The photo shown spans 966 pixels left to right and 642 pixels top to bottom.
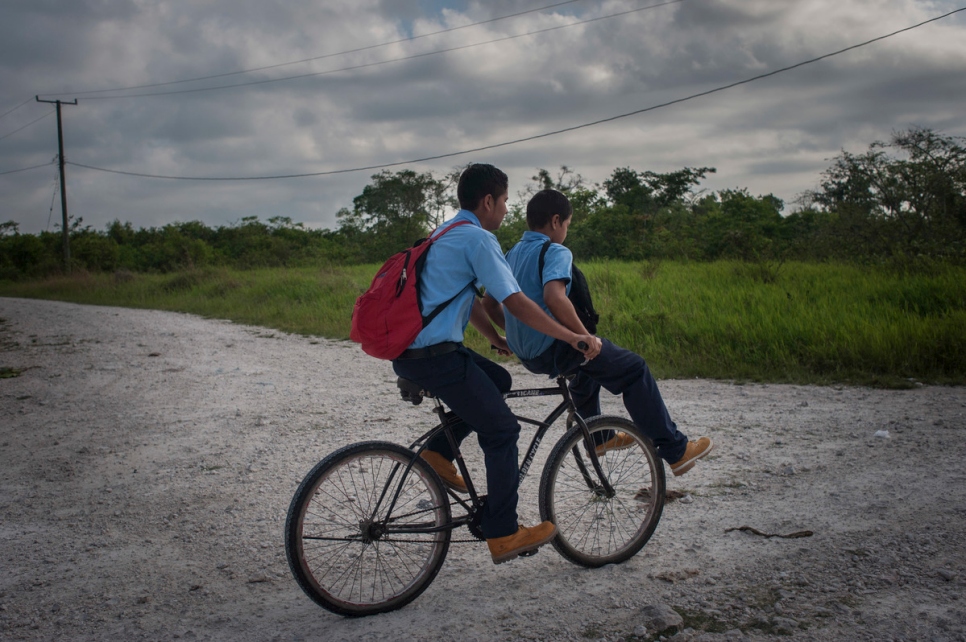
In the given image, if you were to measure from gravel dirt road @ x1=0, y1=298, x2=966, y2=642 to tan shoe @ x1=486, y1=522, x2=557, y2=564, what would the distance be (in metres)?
0.21

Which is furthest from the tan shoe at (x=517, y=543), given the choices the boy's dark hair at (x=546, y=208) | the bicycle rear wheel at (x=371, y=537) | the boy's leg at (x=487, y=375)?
the boy's dark hair at (x=546, y=208)

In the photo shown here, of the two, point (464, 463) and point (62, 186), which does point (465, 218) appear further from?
point (62, 186)

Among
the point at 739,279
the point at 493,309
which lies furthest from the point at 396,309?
the point at 739,279

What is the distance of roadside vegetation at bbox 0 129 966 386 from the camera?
8.18 metres

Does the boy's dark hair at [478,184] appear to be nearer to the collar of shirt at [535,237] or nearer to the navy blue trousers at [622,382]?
the collar of shirt at [535,237]

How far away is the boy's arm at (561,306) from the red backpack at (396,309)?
0.54 metres

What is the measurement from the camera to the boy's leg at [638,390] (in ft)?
10.9


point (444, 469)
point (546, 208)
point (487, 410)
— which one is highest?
point (546, 208)

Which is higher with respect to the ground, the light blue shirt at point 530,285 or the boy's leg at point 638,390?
the light blue shirt at point 530,285

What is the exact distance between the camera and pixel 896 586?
3010mm

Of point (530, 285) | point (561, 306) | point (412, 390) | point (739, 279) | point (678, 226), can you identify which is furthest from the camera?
point (678, 226)

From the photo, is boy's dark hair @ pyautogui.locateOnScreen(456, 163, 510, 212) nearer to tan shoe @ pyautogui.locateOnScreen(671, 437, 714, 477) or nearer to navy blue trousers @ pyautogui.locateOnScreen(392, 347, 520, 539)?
navy blue trousers @ pyautogui.locateOnScreen(392, 347, 520, 539)

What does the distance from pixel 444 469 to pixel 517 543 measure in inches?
18.2

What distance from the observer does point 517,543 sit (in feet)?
10.0
